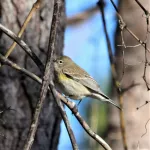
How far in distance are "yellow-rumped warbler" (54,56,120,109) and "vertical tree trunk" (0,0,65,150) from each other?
0.56m

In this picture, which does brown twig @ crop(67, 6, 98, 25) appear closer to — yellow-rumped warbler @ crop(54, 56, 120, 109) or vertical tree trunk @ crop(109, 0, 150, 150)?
A: vertical tree trunk @ crop(109, 0, 150, 150)

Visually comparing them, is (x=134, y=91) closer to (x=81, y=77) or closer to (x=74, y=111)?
(x=81, y=77)

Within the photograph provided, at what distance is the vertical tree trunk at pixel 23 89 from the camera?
342 centimetres

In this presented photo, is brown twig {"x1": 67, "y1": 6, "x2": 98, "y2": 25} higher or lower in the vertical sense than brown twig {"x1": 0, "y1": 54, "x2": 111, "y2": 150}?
higher

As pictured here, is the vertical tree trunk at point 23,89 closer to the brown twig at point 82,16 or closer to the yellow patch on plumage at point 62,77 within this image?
the yellow patch on plumage at point 62,77

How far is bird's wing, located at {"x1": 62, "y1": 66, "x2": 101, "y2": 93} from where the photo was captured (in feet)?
14.5

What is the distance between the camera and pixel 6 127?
338 centimetres

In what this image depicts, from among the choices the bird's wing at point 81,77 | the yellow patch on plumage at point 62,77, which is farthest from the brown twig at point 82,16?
the yellow patch on plumage at point 62,77

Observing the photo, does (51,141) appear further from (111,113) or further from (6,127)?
(111,113)

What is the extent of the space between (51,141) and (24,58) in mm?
623

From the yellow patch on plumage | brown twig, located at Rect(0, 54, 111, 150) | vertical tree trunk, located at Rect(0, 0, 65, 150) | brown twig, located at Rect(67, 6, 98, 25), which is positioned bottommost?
brown twig, located at Rect(0, 54, 111, 150)

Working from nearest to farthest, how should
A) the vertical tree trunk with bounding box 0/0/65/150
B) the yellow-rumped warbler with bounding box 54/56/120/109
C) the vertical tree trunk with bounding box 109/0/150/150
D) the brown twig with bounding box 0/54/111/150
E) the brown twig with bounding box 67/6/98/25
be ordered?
the brown twig with bounding box 0/54/111/150
the vertical tree trunk with bounding box 0/0/65/150
the yellow-rumped warbler with bounding box 54/56/120/109
the vertical tree trunk with bounding box 109/0/150/150
the brown twig with bounding box 67/6/98/25

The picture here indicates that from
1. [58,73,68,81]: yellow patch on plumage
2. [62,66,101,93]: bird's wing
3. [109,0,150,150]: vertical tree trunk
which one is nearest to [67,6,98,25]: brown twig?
[109,0,150,150]: vertical tree trunk

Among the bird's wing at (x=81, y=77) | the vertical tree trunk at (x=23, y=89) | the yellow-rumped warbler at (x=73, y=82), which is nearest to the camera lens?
the vertical tree trunk at (x=23, y=89)
